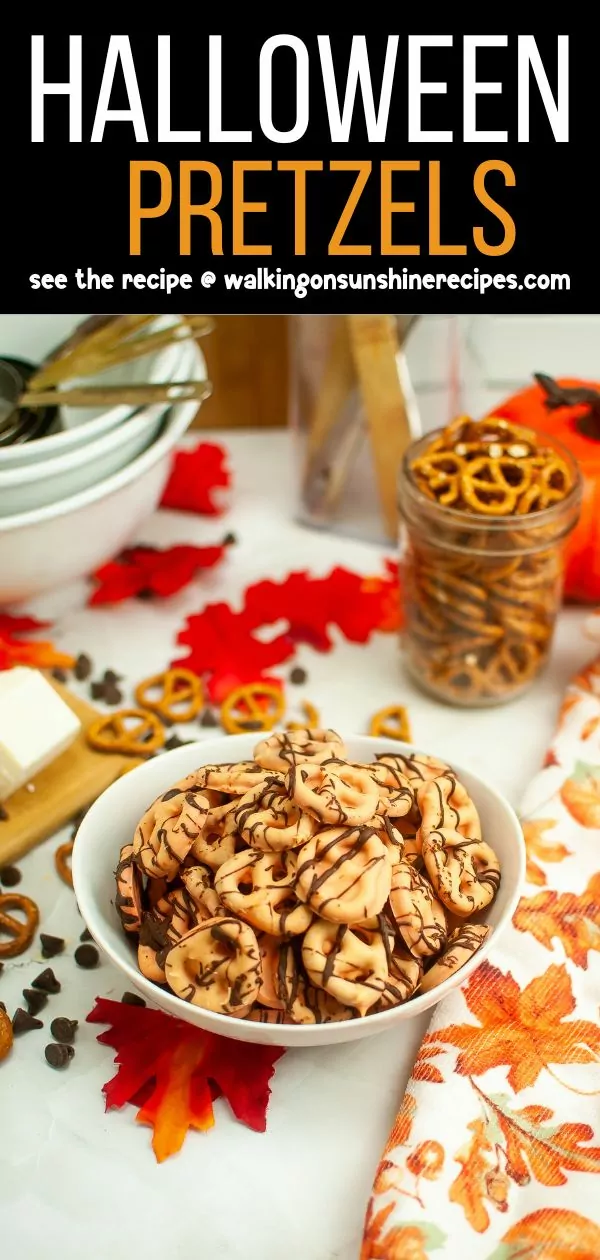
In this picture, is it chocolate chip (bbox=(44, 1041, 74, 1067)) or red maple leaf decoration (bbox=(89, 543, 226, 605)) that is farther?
red maple leaf decoration (bbox=(89, 543, 226, 605))

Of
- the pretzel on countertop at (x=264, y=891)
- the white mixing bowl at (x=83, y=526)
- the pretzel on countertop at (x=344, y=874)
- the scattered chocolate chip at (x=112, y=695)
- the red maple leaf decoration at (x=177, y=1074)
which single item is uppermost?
the white mixing bowl at (x=83, y=526)

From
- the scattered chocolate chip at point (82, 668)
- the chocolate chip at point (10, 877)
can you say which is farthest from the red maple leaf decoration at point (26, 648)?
the chocolate chip at point (10, 877)

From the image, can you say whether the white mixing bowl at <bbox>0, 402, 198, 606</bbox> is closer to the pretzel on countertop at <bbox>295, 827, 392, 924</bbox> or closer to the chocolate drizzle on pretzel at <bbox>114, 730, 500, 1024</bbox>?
the chocolate drizzle on pretzel at <bbox>114, 730, 500, 1024</bbox>

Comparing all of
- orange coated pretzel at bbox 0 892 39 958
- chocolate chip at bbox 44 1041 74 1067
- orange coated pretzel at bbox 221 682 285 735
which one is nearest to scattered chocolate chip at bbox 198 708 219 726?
orange coated pretzel at bbox 221 682 285 735

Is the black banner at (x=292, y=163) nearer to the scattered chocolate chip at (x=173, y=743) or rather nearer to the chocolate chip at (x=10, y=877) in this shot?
the scattered chocolate chip at (x=173, y=743)

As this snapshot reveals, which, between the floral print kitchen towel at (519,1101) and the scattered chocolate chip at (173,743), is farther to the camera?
the scattered chocolate chip at (173,743)
